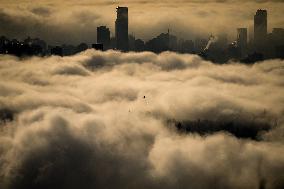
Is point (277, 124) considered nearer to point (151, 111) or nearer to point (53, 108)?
point (151, 111)

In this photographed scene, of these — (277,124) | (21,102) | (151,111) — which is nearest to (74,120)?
(21,102)

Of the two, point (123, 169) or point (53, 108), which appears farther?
point (53, 108)

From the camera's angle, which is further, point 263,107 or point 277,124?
point 263,107

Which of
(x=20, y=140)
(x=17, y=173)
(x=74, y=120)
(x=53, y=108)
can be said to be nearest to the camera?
(x=17, y=173)

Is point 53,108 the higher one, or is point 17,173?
point 53,108

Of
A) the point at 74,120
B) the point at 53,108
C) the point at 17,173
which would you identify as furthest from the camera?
the point at 53,108

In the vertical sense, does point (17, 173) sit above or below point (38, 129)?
below

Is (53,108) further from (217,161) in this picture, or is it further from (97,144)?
(217,161)

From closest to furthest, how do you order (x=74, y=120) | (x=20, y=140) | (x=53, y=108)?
(x=20, y=140), (x=74, y=120), (x=53, y=108)

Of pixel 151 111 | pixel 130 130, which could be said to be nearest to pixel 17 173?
pixel 130 130
